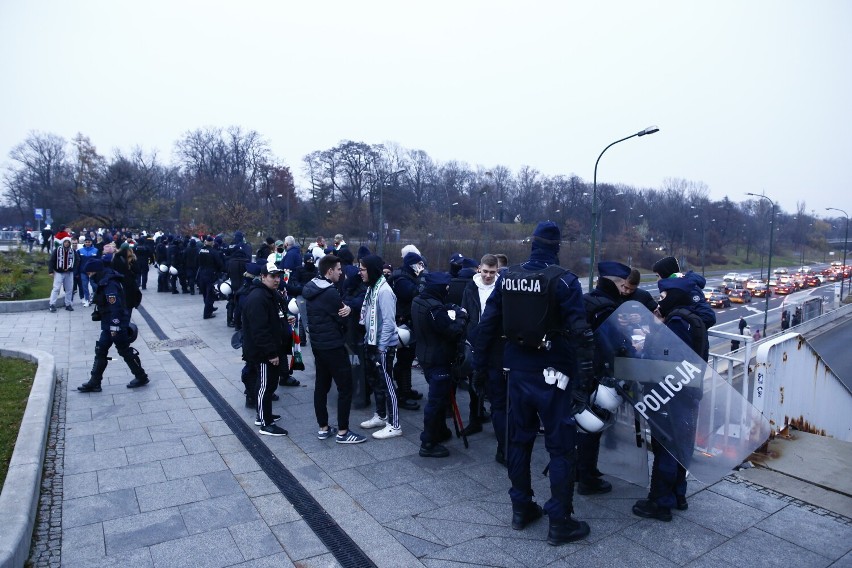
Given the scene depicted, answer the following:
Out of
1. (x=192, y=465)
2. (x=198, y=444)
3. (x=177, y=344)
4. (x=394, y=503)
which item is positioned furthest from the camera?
(x=177, y=344)

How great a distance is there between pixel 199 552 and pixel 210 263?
10520 mm

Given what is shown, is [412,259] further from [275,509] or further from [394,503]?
[275,509]

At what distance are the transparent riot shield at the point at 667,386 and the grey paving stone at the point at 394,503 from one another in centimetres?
181

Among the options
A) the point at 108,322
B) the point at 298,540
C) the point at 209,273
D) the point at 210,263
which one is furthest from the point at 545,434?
the point at 210,263

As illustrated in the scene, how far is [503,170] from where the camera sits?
79812 millimetres

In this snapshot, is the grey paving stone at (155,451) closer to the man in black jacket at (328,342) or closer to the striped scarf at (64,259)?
the man in black jacket at (328,342)

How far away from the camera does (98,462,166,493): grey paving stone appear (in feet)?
15.7

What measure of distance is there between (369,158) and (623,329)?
201 ft

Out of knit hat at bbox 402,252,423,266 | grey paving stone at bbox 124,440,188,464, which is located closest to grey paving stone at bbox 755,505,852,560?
knit hat at bbox 402,252,423,266

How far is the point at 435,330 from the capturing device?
17.8 ft

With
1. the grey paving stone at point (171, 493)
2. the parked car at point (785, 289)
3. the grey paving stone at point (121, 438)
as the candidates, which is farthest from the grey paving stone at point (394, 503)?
the parked car at point (785, 289)

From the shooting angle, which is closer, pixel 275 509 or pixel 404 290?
pixel 275 509

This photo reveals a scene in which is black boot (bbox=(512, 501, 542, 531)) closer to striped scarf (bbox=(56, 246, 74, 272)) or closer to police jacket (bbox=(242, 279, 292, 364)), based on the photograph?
police jacket (bbox=(242, 279, 292, 364))

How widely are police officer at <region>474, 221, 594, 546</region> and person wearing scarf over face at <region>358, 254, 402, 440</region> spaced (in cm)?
206
